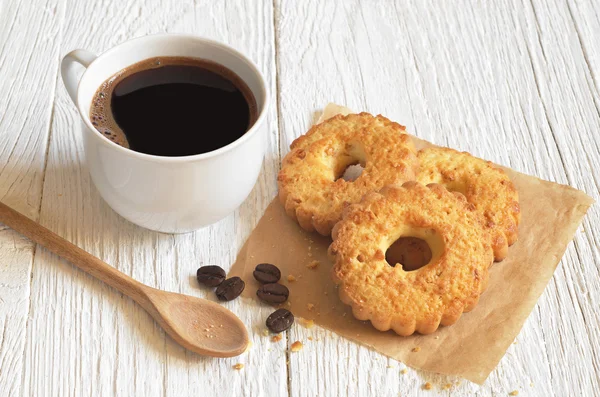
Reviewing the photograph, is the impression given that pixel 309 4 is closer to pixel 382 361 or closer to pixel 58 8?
pixel 58 8

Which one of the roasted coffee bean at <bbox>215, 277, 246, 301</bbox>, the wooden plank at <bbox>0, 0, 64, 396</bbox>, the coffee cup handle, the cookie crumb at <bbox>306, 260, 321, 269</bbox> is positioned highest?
the coffee cup handle

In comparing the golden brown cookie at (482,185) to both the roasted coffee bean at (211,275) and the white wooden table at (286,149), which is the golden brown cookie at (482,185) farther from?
the roasted coffee bean at (211,275)

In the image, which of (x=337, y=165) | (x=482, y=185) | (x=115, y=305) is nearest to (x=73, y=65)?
(x=115, y=305)

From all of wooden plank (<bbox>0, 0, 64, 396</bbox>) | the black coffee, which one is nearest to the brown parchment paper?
the black coffee

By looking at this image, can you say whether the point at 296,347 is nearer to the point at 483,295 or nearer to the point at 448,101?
the point at 483,295

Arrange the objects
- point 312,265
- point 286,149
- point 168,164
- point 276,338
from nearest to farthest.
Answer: point 168,164 → point 276,338 → point 312,265 → point 286,149

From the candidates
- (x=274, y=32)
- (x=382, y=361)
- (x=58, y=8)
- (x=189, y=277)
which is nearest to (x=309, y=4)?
(x=274, y=32)

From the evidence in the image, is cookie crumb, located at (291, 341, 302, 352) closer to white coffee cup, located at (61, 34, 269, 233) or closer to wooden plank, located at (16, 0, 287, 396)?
wooden plank, located at (16, 0, 287, 396)
